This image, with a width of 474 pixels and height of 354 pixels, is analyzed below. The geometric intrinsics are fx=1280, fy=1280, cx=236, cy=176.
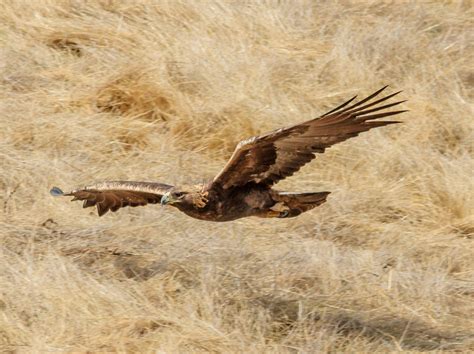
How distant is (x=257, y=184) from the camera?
6.79m

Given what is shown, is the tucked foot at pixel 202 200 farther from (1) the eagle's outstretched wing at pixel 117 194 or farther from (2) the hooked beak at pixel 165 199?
(1) the eagle's outstretched wing at pixel 117 194

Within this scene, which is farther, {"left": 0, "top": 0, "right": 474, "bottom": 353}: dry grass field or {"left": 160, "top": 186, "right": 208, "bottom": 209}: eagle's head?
{"left": 160, "top": 186, "right": 208, "bottom": 209}: eagle's head

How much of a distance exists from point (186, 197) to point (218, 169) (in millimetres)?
1728

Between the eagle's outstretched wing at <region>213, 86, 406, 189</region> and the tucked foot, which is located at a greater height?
the eagle's outstretched wing at <region>213, 86, 406, 189</region>

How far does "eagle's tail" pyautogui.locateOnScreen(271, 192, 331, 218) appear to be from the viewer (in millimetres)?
6914

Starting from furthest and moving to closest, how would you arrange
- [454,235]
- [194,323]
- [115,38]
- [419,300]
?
[115,38] → [454,235] → [419,300] → [194,323]

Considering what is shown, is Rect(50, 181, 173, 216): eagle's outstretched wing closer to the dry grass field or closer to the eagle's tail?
the dry grass field

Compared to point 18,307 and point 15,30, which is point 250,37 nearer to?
point 15,30

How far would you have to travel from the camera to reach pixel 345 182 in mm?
8422

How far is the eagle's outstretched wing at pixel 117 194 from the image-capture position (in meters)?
7.08

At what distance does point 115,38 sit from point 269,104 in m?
1.38

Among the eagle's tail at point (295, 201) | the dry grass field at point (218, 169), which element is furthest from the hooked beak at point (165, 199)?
the eagle's tail at point (295, 201)

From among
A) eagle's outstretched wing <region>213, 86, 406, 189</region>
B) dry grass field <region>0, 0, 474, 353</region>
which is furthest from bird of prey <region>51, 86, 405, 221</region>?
dry grass field <region>0, 0, 474, 353</region>

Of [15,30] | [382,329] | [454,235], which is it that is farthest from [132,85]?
[382,329]
